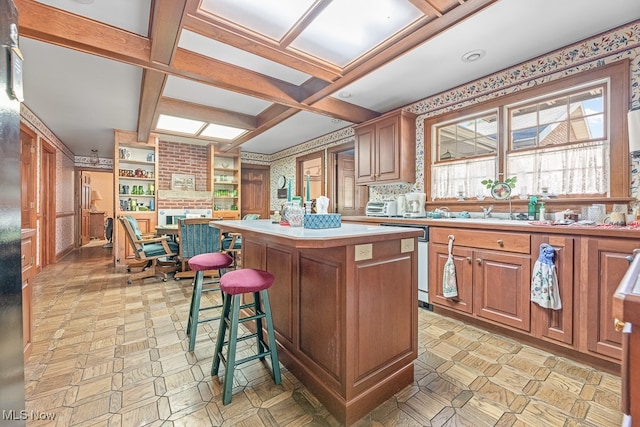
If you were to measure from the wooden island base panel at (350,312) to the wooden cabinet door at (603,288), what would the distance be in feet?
4.01

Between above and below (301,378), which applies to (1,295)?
above

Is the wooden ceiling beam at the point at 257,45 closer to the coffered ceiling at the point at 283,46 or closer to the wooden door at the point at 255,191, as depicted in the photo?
the coffered ceiling at the point at 283,46

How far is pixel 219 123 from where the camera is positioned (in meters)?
4.22

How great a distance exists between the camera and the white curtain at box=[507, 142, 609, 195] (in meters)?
2.34

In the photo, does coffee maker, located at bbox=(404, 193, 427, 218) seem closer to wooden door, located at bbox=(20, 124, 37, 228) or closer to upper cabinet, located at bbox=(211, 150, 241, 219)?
upper cabinet, located at bbox=(211, 150, 241, 219)

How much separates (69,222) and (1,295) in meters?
8.27

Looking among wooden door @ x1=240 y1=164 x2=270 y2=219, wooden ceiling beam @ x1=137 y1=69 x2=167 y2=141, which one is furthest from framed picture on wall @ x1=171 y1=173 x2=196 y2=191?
wooden ceiling beam @ x1=137 y1=69 x2=167 y2=141

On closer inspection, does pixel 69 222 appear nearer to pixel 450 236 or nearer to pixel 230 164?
pixel 230 164

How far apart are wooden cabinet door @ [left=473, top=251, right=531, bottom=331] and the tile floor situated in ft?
0.66

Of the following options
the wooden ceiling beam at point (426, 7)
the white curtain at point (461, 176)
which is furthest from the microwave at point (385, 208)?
the wooden ceiling beam at point (426, 7)

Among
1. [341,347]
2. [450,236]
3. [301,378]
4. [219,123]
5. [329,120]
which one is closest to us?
[341,347]

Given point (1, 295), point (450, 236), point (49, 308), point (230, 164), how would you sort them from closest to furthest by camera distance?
point (1, 295) → point (450, 236) → point (49, 308) → point (230, 164)

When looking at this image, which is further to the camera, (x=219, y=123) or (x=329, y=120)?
(x=329, y=120)

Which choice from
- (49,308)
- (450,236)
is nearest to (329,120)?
(450,236)
